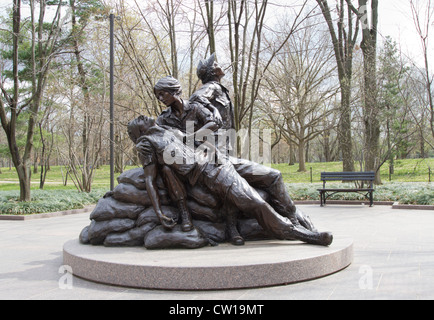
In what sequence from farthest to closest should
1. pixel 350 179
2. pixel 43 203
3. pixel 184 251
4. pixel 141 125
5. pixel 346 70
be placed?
1. pixel 346 70
2. pixel 350 179
3. pixel 43 203
4. pixel 141 125
5. pixel 184 251

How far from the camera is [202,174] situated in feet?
16.4

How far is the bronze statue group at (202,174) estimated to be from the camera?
4844mm

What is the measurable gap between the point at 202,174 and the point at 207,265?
4.74 feet

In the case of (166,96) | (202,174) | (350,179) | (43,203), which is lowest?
(43,203)

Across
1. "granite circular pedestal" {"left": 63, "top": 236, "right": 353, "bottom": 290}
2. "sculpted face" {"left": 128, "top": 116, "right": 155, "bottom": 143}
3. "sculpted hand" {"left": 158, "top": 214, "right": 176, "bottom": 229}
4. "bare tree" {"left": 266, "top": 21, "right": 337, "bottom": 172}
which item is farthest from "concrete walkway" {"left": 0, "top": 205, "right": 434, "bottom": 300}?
"bare tree" {"left": 266, "top": 21, "right": 337, "bottom": 172}

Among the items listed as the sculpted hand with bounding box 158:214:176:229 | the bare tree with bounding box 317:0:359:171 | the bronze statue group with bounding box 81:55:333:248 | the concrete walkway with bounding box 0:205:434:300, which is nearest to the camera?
the concrete walkway with bounding box 0:205:434:300

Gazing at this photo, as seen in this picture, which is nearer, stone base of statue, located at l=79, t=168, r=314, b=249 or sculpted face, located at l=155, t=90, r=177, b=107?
stone base of statue, located at l=79, t=168, r=314, b=249

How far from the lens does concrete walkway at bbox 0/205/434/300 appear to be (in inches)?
146

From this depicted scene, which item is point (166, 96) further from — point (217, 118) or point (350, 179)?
point (350, 179)

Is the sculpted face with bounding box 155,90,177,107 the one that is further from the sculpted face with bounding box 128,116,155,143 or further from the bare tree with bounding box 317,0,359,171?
the bare tree with bounding box 317,0,359,171

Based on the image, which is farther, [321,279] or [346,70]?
[346,70]

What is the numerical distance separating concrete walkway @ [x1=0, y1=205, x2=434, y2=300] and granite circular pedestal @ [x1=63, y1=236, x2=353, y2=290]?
8cm

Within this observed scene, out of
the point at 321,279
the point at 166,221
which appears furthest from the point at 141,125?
the point at 321,279

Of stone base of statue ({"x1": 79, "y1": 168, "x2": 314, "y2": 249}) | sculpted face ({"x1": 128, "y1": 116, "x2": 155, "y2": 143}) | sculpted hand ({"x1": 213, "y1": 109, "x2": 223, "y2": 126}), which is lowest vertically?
stone base of statue ({"x1": 79, "y1": 168, "x2": 314, "y2": 249})
